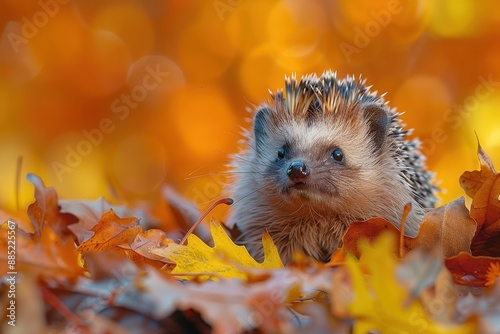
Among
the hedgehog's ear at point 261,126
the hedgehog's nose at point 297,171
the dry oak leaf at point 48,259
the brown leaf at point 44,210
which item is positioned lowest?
the brown leaf at point 44,210

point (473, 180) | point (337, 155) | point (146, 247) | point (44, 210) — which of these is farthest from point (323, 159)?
point (44, 210)

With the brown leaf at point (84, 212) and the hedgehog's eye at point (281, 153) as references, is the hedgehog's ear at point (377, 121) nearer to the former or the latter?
the hedgehog's eye at point (281, 153)

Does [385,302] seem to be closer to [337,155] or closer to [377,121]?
[337,155]

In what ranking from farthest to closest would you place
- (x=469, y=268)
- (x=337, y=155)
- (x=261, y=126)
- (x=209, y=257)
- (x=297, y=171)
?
(x=261, y=126)
(x=337, y=155)
(x=297, y=171)
(x=209, y=257)
(x=469, y=268)

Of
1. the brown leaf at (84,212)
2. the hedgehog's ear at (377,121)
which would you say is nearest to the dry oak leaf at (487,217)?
the hedgehog's ear at (377,121)

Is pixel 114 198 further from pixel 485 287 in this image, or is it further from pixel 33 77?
pixel 33 77

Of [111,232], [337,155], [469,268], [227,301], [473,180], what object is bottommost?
[111,232]

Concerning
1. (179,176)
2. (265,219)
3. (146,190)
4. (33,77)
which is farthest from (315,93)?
(33,77)

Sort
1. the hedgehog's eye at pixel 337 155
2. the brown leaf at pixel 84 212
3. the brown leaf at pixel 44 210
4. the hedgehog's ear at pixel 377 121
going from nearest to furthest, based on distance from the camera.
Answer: the brown leaf at pixel 44 210 → the brown leaf at pixel 84 212 → the hedgehog's eye at pixel 337 155 → the hedgehog's ear at pixel 377 121
